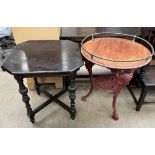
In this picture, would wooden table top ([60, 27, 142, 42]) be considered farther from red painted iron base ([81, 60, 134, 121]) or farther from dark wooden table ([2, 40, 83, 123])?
red painted iron base ([81, 60, 134, 121])

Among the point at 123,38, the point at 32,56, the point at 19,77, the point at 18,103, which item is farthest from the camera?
the point at 18,103

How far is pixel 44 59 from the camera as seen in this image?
1.40 m

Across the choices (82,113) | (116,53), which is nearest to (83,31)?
(116,53)

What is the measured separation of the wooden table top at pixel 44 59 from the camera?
128cm

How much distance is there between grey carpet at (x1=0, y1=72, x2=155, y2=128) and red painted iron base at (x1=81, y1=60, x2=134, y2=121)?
0.11m

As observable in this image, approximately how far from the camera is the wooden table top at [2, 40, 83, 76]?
128 cm

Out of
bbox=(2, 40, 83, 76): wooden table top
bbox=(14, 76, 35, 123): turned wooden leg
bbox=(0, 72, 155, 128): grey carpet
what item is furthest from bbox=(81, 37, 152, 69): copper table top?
bbox=(0, 72, 155, 128): grey carpet

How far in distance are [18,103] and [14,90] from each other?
A: 27cm

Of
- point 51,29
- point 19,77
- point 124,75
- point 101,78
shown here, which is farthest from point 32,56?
point 101,78

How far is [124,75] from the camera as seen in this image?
1447 mm

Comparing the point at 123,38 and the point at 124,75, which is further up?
the point at 123,38

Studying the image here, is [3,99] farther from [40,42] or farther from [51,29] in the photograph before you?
[51,29]

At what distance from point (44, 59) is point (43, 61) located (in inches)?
1.2

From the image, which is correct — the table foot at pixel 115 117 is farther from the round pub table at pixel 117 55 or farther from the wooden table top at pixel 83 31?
the wooden table top at pixel 83 31
